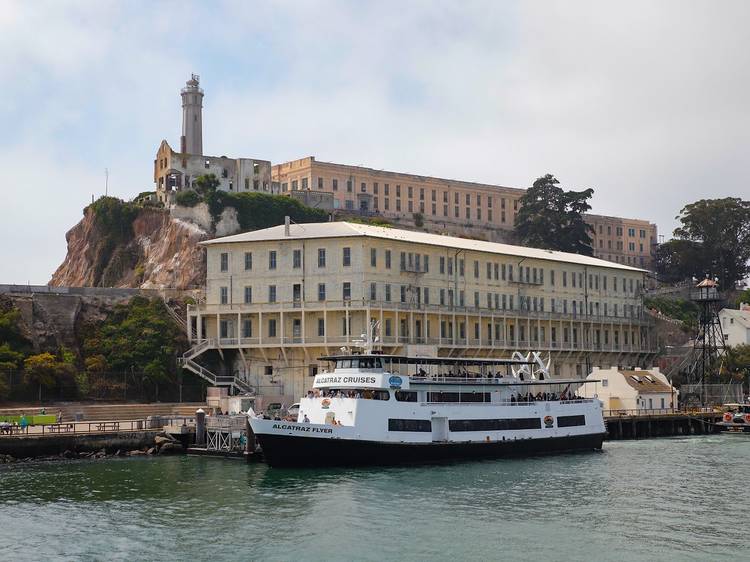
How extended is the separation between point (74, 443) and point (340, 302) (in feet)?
78.6

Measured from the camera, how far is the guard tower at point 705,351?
303 ft

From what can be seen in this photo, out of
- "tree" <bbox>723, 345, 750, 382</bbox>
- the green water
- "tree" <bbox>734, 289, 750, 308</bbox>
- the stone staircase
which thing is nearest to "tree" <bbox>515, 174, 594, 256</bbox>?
"tree" <bbox>734, 289, 750, 308</bbox>

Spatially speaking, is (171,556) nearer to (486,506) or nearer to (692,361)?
(486,506)

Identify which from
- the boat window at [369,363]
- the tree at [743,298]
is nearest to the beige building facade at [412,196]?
the tree at [743,298]

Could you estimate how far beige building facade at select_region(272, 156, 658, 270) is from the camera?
118875 mm

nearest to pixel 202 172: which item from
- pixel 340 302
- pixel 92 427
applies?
pixel 340 302

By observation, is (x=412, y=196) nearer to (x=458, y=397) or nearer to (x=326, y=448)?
(x=458, y=397)

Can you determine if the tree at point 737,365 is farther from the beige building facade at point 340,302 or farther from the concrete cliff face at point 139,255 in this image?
the concrete cliff face at point 139,255

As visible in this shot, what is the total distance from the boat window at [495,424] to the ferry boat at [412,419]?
0.06 meters

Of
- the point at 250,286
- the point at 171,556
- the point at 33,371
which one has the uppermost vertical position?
the point at 250,286

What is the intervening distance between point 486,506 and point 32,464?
25.5m

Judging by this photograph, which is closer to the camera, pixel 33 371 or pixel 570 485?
pixel 570 485

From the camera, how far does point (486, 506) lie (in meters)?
42.0

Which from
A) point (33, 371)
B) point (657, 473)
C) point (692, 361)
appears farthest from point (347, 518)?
point (692, 361)
